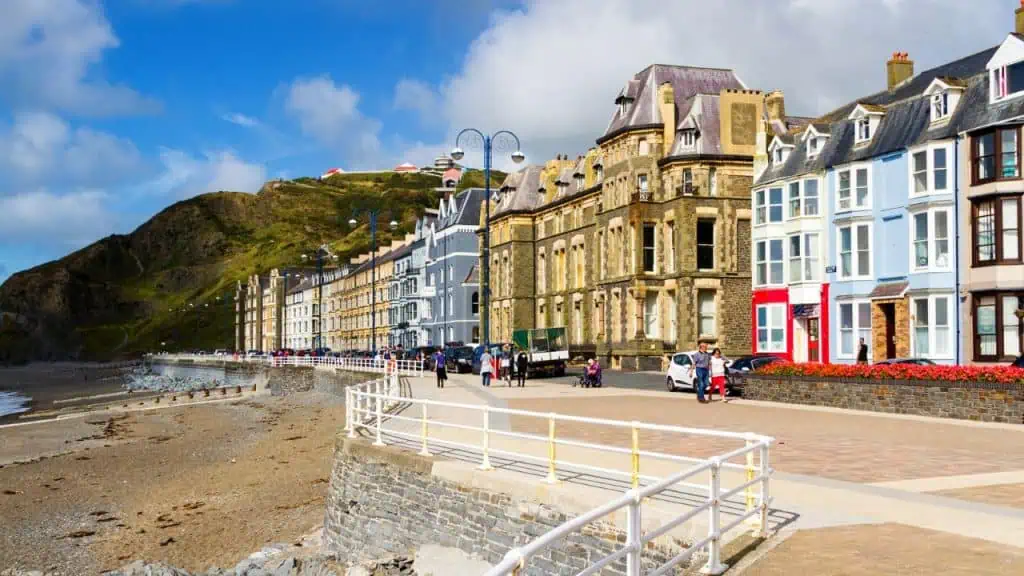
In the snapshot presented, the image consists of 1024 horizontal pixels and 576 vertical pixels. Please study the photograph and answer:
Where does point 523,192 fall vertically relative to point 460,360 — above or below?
above

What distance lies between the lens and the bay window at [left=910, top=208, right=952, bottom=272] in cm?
3559

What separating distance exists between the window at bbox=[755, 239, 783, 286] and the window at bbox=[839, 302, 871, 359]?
4.45 metres

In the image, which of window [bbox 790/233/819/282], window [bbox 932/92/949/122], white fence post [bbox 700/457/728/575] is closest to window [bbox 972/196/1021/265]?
window [bbox 932/92/949/122]

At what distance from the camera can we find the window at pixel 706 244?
52.7 metres

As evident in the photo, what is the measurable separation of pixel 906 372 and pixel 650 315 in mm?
29675

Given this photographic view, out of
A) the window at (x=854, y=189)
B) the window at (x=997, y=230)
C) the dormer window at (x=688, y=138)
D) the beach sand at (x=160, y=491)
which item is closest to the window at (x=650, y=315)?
the dormer window at (x=688, y=138)

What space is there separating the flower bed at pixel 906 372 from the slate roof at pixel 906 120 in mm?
12498

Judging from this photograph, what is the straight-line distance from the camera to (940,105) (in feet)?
120

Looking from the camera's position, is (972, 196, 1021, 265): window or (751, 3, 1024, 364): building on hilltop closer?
(972, 196, 1021, 265): window

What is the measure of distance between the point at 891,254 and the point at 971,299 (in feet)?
15.4

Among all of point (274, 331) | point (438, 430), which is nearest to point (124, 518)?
point (438, 430)

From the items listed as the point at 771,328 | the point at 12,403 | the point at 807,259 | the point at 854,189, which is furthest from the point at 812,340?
the point at 12,403

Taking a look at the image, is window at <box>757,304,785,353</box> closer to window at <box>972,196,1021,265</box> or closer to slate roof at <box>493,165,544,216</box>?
window at <box>972,196,1021,265</box>

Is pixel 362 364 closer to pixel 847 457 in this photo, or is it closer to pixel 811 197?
pixel 811 197
